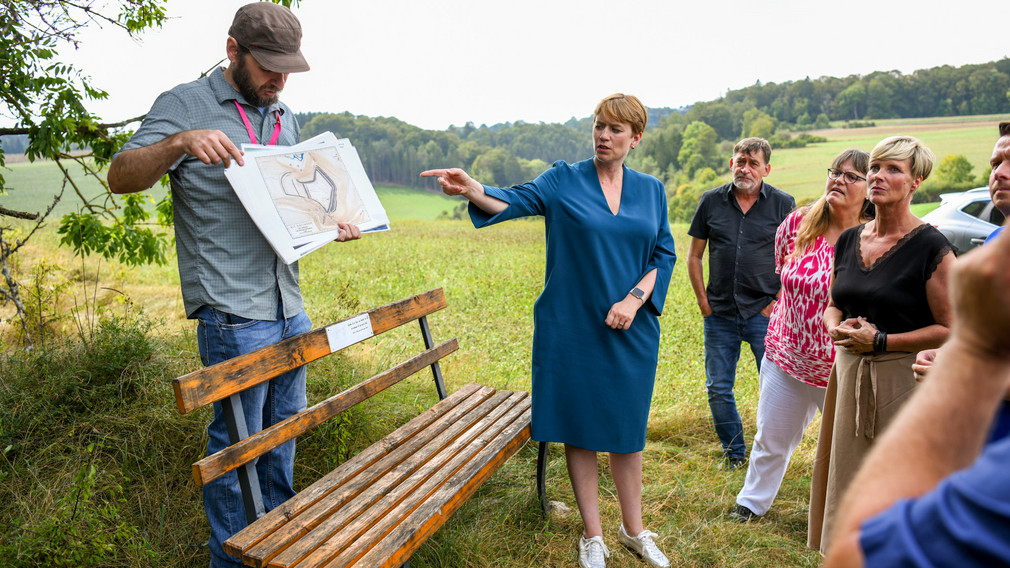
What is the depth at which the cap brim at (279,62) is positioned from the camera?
7.27 ft

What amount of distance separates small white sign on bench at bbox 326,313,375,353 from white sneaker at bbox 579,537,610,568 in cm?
131

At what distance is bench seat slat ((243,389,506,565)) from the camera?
6.29ft

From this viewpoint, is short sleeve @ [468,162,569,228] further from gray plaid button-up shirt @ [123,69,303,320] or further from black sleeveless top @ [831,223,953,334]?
black sleeveless top @ [831,223,953,334]

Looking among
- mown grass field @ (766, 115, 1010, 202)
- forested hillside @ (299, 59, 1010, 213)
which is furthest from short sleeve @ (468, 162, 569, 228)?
mown grass field @ (766, 115, 1010, 202)

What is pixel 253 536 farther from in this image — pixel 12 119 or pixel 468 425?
pixel 12 119

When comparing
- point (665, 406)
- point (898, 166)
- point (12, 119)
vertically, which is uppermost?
point (12, 119)

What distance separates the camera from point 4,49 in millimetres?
3221

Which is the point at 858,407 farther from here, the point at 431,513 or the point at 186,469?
the point at 186,469

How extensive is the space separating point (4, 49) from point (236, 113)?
188 centimetres

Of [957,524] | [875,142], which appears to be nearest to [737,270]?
[957,524]

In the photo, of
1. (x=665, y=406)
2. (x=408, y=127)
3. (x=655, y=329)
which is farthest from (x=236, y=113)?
(x=408, y=127)


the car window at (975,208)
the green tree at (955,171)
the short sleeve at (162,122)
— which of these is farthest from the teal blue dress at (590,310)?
the green tree at (955,171)

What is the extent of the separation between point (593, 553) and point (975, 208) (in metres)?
9.10

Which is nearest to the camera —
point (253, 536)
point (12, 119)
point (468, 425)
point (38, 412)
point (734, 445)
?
point (253, 536)
